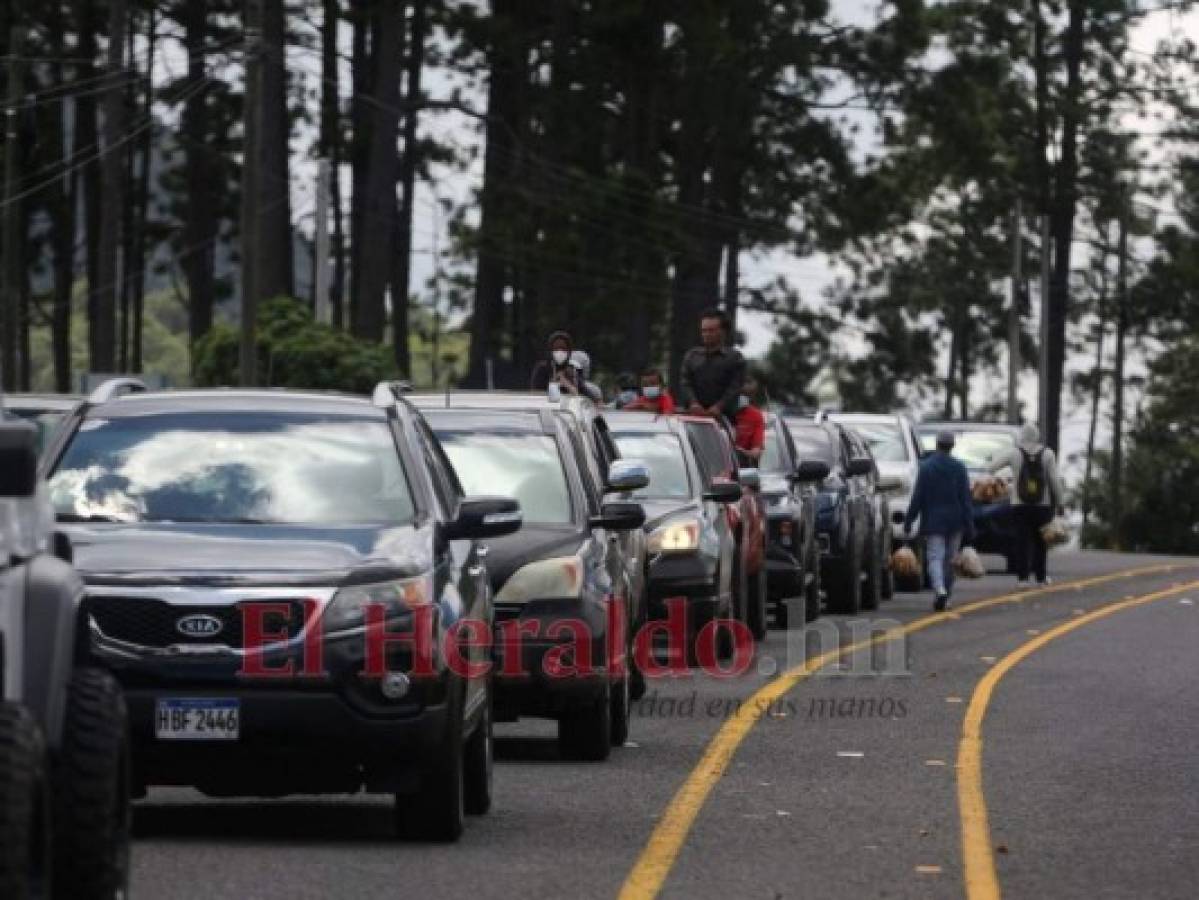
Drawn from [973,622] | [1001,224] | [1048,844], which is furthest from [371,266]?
[1001,224]

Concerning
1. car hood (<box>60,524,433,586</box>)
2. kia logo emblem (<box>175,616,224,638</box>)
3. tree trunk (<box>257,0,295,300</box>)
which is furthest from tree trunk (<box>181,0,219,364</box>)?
kia logo emblem (<box>175,616,224,638</box>)

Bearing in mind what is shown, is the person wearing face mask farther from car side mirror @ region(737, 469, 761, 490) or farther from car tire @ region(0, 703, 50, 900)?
car tire @ region(0, 703, 50, 900)

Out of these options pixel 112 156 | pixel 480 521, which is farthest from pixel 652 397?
pixel 112 156

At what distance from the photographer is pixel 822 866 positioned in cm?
1188

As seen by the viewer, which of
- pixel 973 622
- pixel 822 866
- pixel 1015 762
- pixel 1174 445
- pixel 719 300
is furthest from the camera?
pixel 1174 445

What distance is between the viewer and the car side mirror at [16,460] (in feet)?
25.1

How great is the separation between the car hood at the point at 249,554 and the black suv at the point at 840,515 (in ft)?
59.8

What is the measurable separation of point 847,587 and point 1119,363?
72427mm

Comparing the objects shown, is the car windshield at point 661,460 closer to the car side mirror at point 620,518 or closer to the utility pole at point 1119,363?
the car side mirror at point 620,518

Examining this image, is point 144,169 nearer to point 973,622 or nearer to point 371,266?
point 371,266

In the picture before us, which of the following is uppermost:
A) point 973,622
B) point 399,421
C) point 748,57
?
point 748,57

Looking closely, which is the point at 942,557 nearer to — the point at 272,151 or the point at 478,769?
the point at 478,769

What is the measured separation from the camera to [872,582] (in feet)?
106

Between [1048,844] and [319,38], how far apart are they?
6113 cm
